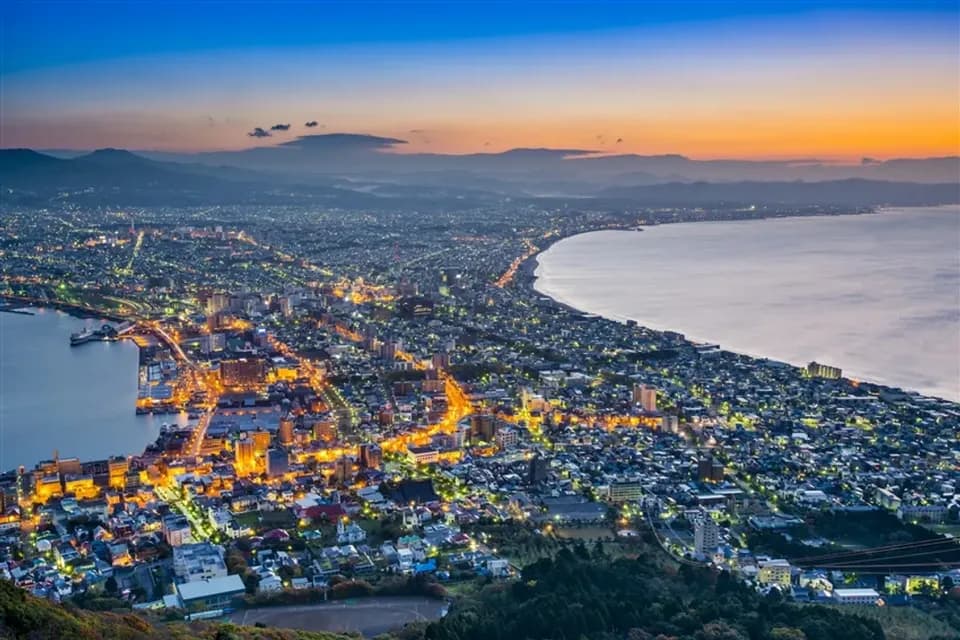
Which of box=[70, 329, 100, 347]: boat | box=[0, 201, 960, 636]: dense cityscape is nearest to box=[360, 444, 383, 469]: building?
box=[0, 201, 960, 636]: dense cityscape

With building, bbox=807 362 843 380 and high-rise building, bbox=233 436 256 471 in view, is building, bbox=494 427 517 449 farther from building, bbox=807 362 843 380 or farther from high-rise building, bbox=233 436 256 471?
building, bbox=807 362 843 380

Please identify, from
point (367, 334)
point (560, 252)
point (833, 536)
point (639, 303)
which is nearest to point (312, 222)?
point (560, 252)

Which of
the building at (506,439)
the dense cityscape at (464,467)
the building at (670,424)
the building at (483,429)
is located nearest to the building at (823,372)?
the dense cityscape at (464,467)

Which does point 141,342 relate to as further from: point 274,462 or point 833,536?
point 833,536

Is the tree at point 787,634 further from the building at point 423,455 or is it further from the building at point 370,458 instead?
the building at point 370,458

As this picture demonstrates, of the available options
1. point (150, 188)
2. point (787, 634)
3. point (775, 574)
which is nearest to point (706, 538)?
point (775, 574)

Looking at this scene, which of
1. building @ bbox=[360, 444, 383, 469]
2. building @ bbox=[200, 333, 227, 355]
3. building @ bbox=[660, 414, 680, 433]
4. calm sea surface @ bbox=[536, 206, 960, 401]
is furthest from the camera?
building @ bbox=[200, 333, 227, 355]
